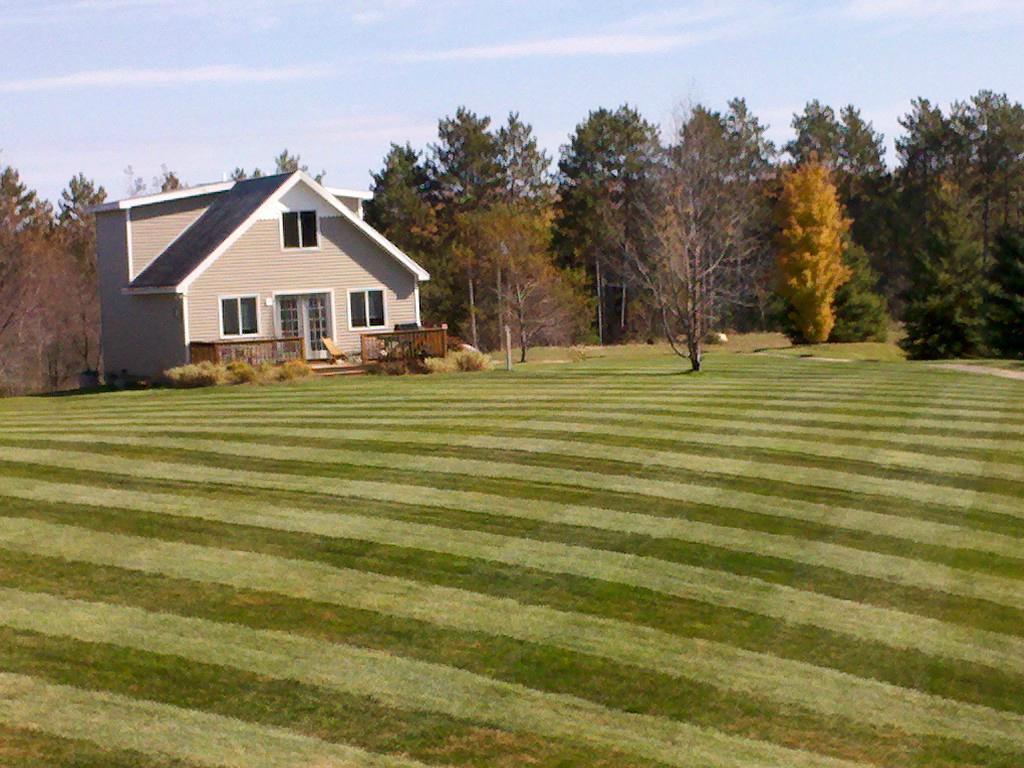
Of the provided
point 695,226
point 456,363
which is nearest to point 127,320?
point 456,363

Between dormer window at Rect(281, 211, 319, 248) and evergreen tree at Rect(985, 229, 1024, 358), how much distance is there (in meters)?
27.2

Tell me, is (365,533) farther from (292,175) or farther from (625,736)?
(292,175)

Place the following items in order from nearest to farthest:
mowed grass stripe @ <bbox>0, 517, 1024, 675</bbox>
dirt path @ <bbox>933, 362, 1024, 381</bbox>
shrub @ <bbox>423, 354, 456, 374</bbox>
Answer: mowed grass stripe @ <bbox>0, 517, 1024, 675</bbox> → dirt path @ <bbox>933, 362, 1024, 381</bbox> → shrub @ <bbox>423, 354, 456, 374</bbox>

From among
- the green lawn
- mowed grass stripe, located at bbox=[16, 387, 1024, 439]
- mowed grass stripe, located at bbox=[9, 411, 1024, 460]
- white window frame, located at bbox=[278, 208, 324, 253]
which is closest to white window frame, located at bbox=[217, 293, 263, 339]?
white window frame, located at bbox=[278, 208, 324, 253]

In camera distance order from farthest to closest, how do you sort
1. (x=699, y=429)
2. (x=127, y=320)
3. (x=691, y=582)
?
(x=127, y=320)
(x=699, y=429)
(x=691, y=582)

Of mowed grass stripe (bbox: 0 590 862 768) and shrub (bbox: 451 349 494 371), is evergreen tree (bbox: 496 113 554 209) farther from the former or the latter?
mowed grass stripe (bbox: 0 590 862 768)

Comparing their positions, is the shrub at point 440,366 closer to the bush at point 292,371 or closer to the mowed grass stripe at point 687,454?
the bush at point 292,371

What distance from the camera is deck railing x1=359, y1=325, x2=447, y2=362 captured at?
128 feet

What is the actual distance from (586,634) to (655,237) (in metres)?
40.9

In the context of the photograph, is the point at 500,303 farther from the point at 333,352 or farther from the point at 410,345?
the point at 410,345

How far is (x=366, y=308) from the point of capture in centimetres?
4278

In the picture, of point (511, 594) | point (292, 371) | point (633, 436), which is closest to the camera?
point (511, 594)

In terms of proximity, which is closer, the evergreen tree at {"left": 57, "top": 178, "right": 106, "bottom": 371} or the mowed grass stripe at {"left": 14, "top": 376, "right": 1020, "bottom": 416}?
the mowed grass stripe at {"left": 14, "top": 376, "right": 1020, "bottom": 416}

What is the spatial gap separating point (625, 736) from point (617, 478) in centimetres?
787
